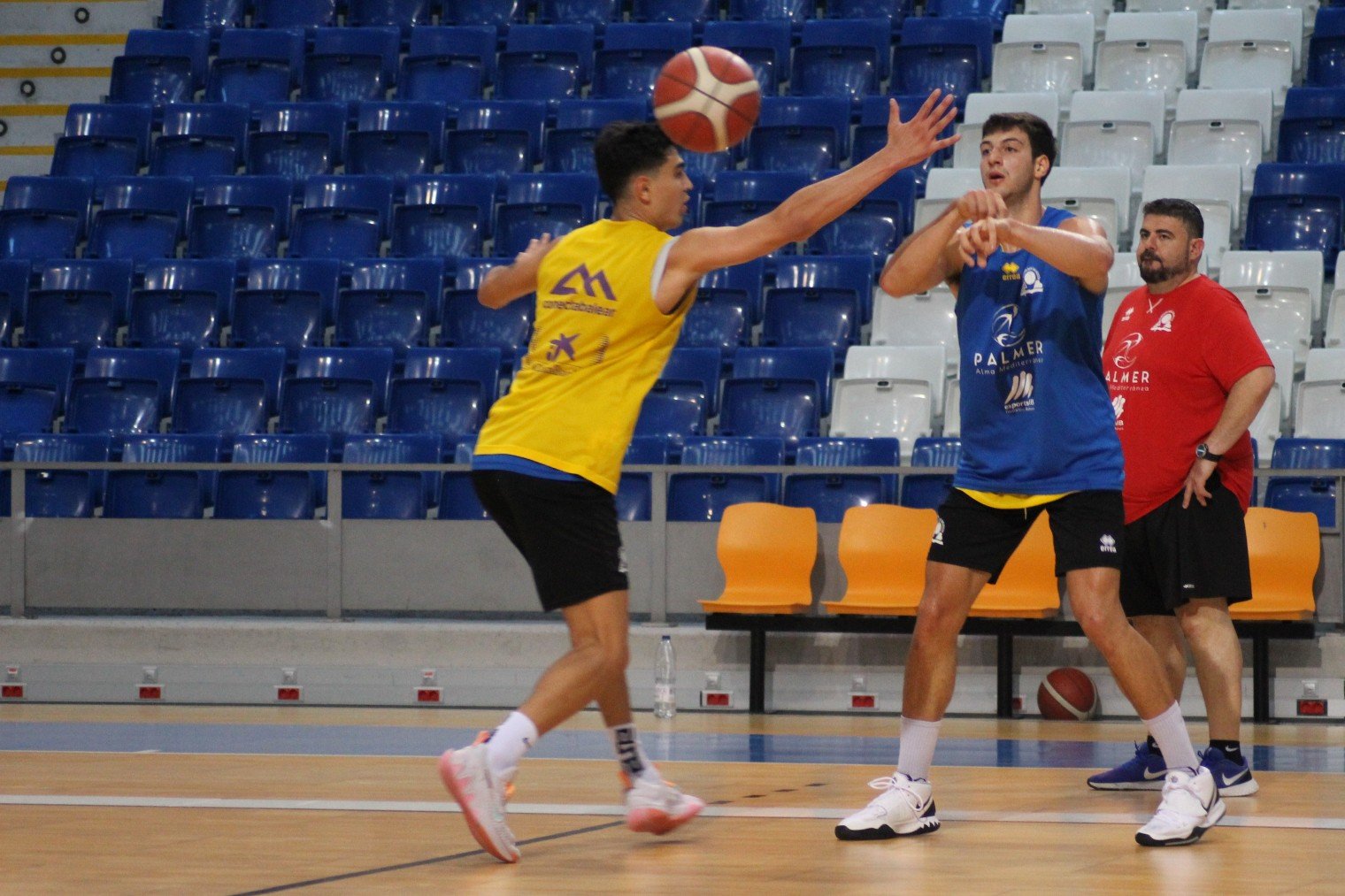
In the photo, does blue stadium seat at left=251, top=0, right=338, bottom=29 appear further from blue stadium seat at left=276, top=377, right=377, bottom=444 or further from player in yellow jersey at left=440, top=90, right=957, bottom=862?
player in yellow jersey at left=440, top=90, right=957, bottom=862

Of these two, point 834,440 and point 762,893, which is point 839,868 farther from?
point 834,440

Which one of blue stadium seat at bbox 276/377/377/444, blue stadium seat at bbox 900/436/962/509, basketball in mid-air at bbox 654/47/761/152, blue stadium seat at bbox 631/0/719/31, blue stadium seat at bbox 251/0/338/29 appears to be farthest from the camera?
blue stadium seat at bbox 251/0/338/29

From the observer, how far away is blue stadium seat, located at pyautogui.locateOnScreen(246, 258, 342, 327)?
11.9 m

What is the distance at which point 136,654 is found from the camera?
30.7 feet

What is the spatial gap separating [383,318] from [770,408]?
2825 mm

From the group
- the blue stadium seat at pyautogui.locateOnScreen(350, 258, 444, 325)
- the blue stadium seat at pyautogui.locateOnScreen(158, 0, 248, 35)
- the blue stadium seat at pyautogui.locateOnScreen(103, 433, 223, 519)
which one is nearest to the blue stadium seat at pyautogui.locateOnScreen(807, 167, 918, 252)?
the blue stadium seat at pyautogui.locateOnScreen(350, 258, 444, 325)

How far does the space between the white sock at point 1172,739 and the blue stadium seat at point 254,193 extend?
945cm

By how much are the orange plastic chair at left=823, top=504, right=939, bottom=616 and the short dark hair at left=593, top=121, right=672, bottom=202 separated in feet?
14.4

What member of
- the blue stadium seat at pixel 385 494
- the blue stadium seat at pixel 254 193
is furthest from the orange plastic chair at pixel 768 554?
the blue stadium seat at pixel 254 193

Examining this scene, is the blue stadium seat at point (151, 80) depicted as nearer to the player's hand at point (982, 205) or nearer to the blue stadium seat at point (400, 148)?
the blue stadium seat at point (400, 148)

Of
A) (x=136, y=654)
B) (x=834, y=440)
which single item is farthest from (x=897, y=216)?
(x=136, y=654)

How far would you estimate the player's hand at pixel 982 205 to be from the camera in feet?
14.4

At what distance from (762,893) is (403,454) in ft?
21.7

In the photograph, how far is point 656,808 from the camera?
15.1 feet
